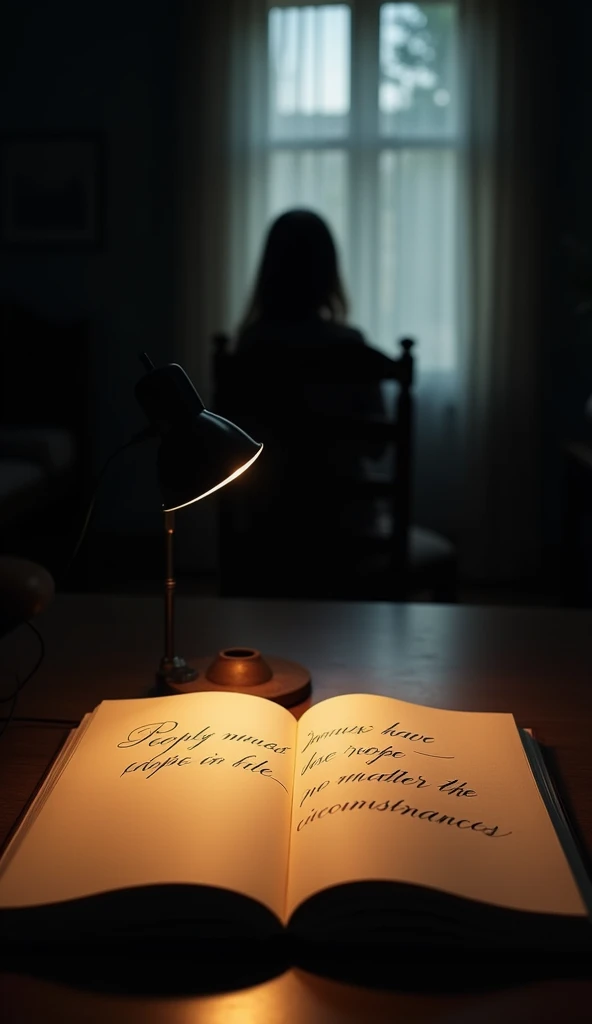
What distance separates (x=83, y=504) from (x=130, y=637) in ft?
10.1

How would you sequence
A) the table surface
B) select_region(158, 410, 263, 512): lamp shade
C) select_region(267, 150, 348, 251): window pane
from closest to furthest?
the table surface < select_region(158, 410, 263, 512): lamp shade < select_region(267, 150, 348, 251): window pane

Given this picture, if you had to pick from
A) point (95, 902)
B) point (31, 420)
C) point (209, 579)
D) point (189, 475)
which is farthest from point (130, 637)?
point (31, 420)

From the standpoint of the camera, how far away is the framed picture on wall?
417cm

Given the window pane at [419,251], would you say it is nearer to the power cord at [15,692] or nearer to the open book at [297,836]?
the power cord at [15,692]

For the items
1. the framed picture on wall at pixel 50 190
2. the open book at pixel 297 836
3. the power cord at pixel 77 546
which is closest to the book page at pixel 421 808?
the open book at pixel 297 836

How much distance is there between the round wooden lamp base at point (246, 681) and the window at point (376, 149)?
3226 mm

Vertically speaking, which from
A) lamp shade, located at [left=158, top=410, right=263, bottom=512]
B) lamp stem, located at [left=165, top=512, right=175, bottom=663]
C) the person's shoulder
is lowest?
lamp stem, located at [left=165, top=512, right=175, bottom=663]

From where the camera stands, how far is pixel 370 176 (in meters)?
3.92

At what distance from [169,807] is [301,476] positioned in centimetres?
124

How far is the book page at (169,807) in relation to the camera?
0.53m

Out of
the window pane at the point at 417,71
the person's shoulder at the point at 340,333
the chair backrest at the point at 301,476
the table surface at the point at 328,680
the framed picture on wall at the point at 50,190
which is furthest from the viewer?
the framed picture on wall at the point at 50,190

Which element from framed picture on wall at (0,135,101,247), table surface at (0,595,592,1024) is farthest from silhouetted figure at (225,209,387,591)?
framed picture on wall at (0,135,101,247)

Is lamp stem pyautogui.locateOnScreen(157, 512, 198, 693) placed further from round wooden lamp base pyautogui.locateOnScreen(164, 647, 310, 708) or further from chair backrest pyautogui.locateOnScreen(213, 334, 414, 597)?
chair backrest pyautogui.locateOnScreen(213, 334, 414, 597)

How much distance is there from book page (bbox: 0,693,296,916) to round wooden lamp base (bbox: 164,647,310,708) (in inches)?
3.0
